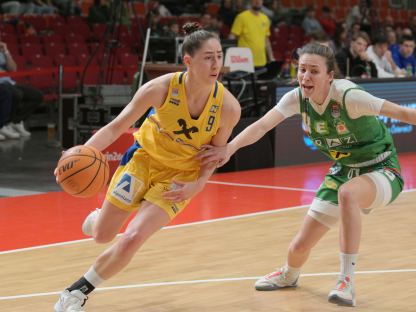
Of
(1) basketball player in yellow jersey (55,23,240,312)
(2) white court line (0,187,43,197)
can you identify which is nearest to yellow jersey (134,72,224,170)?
(1) basketball player in yellow jersey (55,23,240,312)

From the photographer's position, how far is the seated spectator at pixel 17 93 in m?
13.4

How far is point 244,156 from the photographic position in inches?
464

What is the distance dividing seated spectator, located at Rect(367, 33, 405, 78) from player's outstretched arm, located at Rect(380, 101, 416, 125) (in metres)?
8.75

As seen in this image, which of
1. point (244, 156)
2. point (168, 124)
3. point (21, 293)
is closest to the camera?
point (168, 124)

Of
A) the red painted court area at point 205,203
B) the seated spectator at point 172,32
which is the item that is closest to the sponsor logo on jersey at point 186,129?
the red painted court area at point 205,203

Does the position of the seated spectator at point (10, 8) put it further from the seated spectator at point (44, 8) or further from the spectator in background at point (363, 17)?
the spectator in background at point (363, 17)

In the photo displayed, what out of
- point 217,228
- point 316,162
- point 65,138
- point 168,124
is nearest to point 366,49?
point 316,162

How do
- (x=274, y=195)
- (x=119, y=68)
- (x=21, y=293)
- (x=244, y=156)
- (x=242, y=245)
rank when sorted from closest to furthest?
(x=21, y=293), (x=242, y=245), (x=274, y=195), (x=244, y=156), (x=119, y=68)

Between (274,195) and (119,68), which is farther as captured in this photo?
(119,68)

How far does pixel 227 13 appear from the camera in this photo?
19438 mm

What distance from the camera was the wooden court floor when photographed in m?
5.75

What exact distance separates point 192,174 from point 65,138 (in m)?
7.63

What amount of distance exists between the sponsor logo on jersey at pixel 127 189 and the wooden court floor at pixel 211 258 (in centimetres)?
65

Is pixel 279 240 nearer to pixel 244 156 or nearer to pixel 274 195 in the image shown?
pixel 274 195
